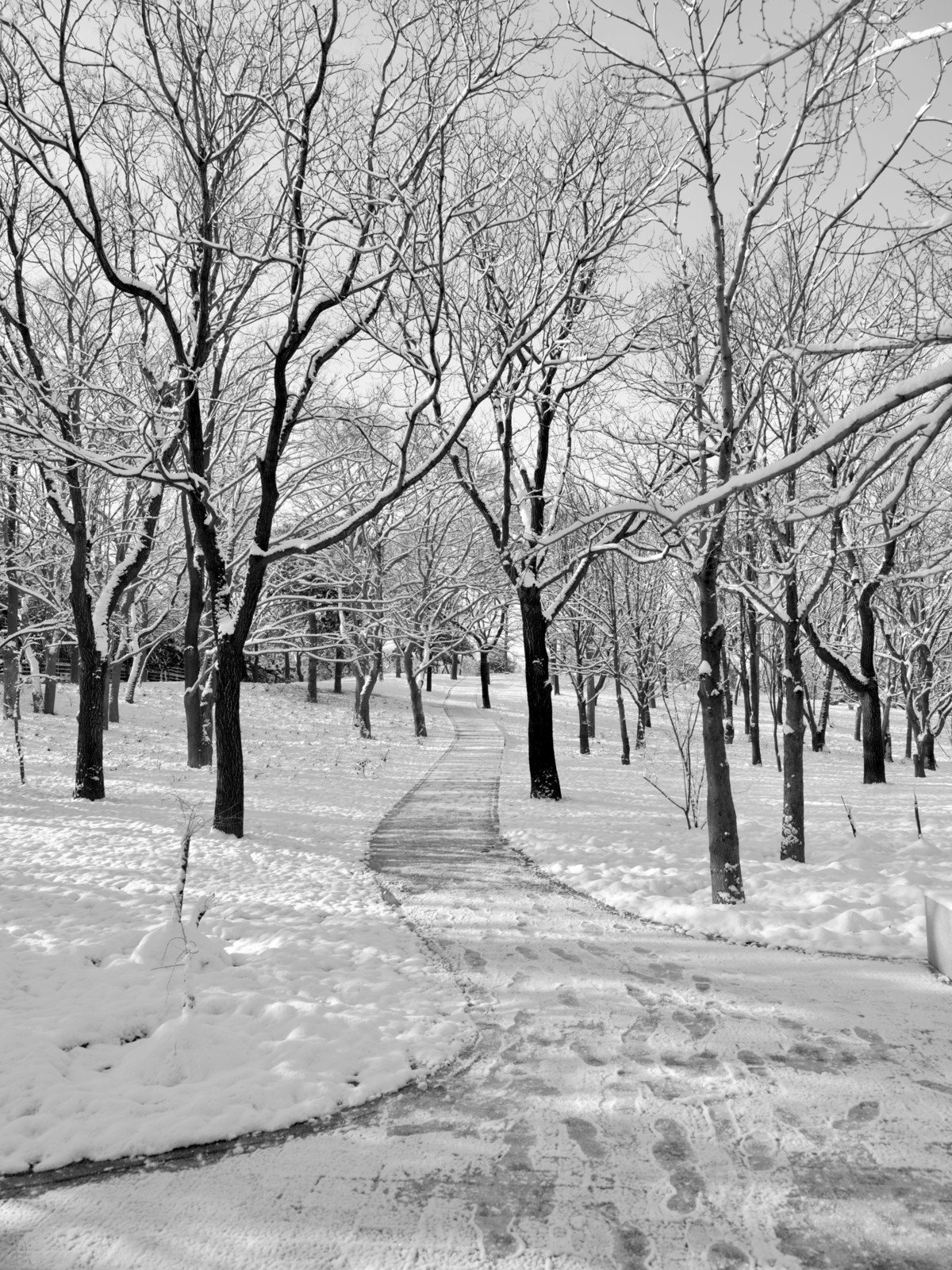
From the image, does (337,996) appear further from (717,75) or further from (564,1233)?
(717,75)

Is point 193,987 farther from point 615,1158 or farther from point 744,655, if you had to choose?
point 744,655

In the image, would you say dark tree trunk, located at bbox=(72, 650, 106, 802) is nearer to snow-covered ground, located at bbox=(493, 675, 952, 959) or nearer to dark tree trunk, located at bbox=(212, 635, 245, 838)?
dark tree trunk, located at bbox=(212, 635, 245, 838)

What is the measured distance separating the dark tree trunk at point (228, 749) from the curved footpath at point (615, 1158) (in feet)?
16.9

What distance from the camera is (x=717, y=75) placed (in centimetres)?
333

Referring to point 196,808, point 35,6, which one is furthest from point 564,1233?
point 35,6

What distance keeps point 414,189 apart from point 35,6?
415 cm

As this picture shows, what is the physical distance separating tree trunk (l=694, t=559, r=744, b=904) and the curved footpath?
4.83ft

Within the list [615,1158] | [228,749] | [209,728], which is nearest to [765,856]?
[615,1158]

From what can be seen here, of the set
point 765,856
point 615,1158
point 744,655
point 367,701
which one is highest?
point 744,655

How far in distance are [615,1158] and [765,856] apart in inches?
250

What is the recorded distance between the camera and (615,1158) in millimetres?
3117

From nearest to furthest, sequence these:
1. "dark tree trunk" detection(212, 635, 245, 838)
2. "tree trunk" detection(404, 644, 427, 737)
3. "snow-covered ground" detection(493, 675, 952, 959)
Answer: "snow-covered ground" detection(493, 675, 952, 959)
"dark tree trunk" detection(212, 635, 245, 838)
"tree trunk" detection(404, 644, 427, 737)

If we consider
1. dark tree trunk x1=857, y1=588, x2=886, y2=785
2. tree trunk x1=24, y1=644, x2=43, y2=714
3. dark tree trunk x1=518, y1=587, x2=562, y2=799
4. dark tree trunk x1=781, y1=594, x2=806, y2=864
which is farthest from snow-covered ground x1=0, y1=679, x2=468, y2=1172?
tree trunk x1=24, y1=644, x2=43, y2=714

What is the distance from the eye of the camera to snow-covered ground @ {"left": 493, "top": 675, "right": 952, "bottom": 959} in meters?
5.90
